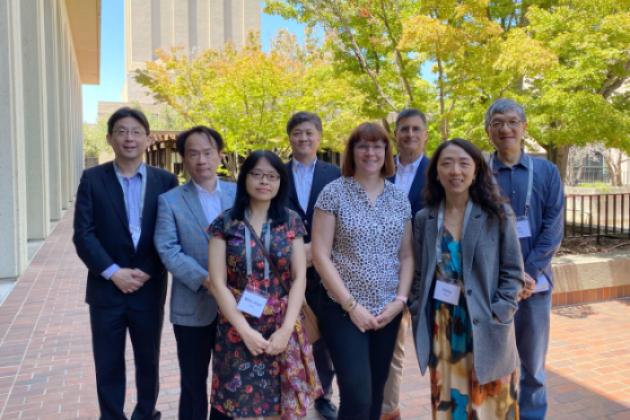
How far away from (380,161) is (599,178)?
116 feet

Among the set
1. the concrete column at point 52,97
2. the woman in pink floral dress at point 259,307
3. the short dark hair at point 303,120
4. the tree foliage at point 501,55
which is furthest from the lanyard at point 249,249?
the concrete column at point 52,97

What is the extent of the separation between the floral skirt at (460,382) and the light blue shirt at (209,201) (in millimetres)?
1384

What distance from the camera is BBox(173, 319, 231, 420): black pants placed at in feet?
9.93

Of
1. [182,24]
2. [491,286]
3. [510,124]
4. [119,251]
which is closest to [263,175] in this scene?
[119,251]

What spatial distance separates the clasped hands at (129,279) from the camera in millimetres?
3076

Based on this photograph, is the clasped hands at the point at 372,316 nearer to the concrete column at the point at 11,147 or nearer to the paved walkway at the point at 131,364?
the paved walkway at the point at 131,364

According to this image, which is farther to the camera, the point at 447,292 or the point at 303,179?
the point at 303,179

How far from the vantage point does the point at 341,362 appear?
287 cm

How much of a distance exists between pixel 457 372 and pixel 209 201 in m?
1.70

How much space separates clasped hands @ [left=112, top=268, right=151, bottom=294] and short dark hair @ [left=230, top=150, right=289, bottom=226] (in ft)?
2.57

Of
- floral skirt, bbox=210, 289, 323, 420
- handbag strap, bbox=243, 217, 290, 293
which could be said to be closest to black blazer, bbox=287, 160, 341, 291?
handbag strap, bbox=243, 217, 290, 293

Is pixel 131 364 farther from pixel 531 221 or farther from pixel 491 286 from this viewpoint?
pixel 531 221

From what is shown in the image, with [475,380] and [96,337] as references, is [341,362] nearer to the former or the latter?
[475,380]

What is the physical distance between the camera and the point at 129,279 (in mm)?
3088
